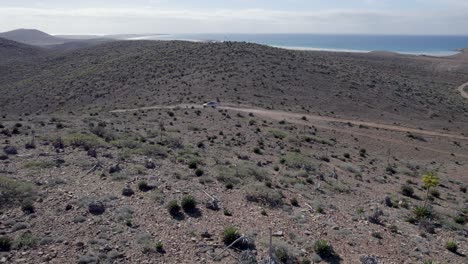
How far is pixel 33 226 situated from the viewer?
11219mm

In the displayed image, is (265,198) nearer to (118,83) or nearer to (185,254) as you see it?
(185,254)

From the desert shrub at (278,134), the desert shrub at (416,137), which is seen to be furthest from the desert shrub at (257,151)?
the desert shrub at (416,137)

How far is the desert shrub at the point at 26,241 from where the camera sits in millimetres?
10227

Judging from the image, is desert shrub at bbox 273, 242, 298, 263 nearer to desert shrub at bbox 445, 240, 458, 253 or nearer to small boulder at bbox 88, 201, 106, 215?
small boulder at bbox 88, 201, 106, 215

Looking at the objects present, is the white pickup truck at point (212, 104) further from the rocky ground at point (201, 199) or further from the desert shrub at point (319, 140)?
the desert shrub at point (319, 140)

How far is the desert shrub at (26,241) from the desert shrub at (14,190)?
242 centimetres

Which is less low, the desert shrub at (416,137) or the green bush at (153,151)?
the green bush at (153,151)

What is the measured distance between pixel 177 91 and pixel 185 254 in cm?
3644

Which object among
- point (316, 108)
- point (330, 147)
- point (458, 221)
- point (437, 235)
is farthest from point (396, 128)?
point (437, 235)

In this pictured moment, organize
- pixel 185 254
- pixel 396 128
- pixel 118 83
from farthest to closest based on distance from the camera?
1. pixel 118 83
2. pixel 396 128
3. pixel 185 254

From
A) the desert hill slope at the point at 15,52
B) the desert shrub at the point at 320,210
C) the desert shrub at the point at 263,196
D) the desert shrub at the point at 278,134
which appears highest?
the desert hill slope at the point at 15,52

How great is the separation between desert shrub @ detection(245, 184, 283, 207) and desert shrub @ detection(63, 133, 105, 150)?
827 cm

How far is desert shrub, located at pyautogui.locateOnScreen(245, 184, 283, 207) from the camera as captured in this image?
14.9m

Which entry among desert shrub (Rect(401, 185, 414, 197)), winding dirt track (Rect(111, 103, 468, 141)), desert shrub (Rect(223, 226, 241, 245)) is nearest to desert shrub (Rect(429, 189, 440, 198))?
desert shrub (Rect(401, 185, 414, 197))
